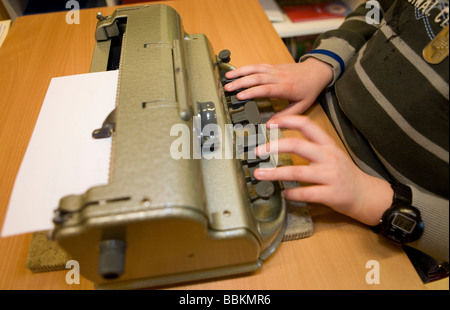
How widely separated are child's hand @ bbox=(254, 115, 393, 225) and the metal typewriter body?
0.12ft

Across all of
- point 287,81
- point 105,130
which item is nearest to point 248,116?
point 287,81

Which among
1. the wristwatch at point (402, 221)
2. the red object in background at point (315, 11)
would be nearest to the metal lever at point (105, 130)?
the wristwatch at point (402, 221)

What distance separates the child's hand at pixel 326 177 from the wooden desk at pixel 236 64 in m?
0.07

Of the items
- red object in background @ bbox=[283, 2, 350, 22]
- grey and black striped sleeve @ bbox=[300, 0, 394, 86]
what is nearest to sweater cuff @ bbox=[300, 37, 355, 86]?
grey and black striped sleeve @ bbox=[300, 0, 394, 86]

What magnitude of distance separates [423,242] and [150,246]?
47cm

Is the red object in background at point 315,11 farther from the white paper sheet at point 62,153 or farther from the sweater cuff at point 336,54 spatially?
the white paper sheet at point 62,153

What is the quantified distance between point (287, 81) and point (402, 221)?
1.26ft

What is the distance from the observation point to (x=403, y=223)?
1.72 ft

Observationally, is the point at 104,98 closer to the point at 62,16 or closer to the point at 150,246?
the point at 150,246

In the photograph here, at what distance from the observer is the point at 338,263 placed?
56cm

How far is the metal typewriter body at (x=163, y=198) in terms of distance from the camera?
0.39 metres
